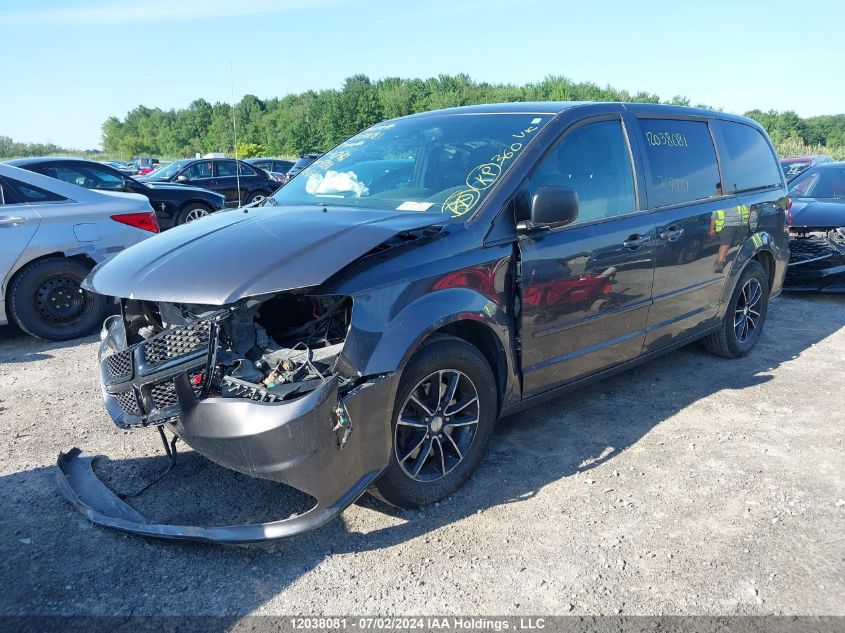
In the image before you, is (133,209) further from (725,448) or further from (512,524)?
(725,448)

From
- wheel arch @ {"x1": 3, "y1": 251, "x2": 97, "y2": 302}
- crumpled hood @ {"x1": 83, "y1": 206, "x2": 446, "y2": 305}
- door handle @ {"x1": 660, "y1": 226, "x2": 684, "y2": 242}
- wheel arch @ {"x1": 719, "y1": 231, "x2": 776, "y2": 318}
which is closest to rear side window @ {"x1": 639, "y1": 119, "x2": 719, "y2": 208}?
door handle @ {"x1": 660, "y1": 226, "x2": 684, "y2": 242}

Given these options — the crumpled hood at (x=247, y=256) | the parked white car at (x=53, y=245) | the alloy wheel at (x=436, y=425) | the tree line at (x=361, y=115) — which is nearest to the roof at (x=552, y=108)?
the crumpled hood at (x=247, y=256)

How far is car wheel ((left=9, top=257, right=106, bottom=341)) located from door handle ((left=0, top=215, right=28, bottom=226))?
37cm

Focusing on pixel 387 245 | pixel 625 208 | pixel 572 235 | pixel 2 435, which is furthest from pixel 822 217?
pixel 2 435

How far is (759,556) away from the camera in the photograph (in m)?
2.75

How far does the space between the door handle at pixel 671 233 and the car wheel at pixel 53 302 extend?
4.87 meters

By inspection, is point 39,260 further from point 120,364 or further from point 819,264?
point 819,264

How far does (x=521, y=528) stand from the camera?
2.93 m

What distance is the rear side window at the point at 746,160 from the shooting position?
4895 millimetres

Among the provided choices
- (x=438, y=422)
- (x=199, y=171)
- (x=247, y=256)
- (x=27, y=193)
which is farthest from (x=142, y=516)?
(x=199, y=171)

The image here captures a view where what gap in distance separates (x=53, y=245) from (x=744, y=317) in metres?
5.94

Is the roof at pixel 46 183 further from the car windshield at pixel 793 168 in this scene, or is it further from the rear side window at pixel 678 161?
the car windshield at pixel 793 168

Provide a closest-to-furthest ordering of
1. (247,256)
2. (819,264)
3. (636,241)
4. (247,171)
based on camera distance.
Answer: (247,256) → (636,241) → (819,264) → (247,171)

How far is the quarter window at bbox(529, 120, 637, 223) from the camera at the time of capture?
11.5ft
